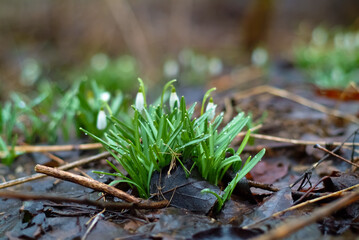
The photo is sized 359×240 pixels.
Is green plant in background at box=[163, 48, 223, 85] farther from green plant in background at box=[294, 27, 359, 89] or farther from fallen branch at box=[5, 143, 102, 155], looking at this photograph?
fallen branch at box=[5, 143, 102, 155]

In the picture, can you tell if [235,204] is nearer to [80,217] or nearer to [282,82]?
[80,217]

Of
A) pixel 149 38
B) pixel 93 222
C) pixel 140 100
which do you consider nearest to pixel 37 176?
pixel 93 222

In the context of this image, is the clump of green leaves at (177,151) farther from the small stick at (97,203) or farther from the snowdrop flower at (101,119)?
the snowdrop flower at (101,119)

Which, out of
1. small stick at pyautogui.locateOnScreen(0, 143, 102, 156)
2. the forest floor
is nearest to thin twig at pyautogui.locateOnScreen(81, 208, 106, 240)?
the forest floor

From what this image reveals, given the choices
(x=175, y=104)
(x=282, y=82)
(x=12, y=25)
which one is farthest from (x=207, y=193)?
(x=12, y=25)

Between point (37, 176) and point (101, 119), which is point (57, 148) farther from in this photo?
point (37, 176)

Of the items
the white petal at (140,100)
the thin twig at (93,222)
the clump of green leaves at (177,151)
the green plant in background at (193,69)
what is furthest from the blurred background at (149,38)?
the thin twig at (93,222)
